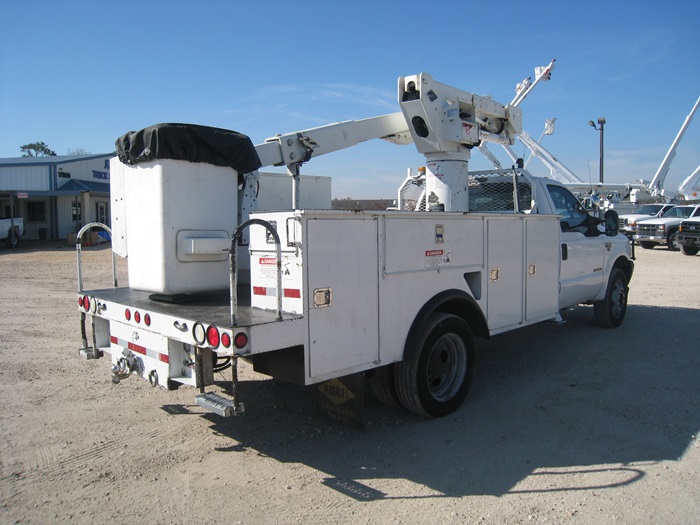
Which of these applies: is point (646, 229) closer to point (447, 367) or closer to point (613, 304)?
point (613, 304)

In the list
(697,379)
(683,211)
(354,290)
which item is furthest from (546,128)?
(354,290)

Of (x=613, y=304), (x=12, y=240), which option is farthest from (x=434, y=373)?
(x=12, y=240)

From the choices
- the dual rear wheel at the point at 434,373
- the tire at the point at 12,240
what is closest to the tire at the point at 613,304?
the dual rear wheel at the point at 434,373

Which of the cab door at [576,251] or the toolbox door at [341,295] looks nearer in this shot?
the toolbox door at [341,295]

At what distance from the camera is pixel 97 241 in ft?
94.1

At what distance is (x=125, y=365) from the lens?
→ 4594mm

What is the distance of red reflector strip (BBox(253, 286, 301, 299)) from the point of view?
3.74 m

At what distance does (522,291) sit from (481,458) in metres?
2.29

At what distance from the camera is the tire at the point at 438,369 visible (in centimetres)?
463

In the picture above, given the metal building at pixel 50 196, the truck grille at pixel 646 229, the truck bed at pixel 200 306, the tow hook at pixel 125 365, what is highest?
the metal building at pixel 50 196

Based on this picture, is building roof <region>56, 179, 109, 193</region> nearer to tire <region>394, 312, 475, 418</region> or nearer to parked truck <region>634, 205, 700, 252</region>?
parked truck <region>634, 205, 700, 252</region>

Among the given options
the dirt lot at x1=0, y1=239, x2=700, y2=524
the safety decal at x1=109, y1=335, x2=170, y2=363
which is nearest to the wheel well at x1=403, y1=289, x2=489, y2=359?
the dirt lot at x1=0, y1=239, x2=700, y2=524

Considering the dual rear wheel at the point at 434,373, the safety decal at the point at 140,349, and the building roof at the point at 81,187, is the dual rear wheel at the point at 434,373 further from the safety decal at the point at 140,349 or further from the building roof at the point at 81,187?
the building roof at the point at 81,187

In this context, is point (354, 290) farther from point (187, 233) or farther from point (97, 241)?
point (97, 241)
